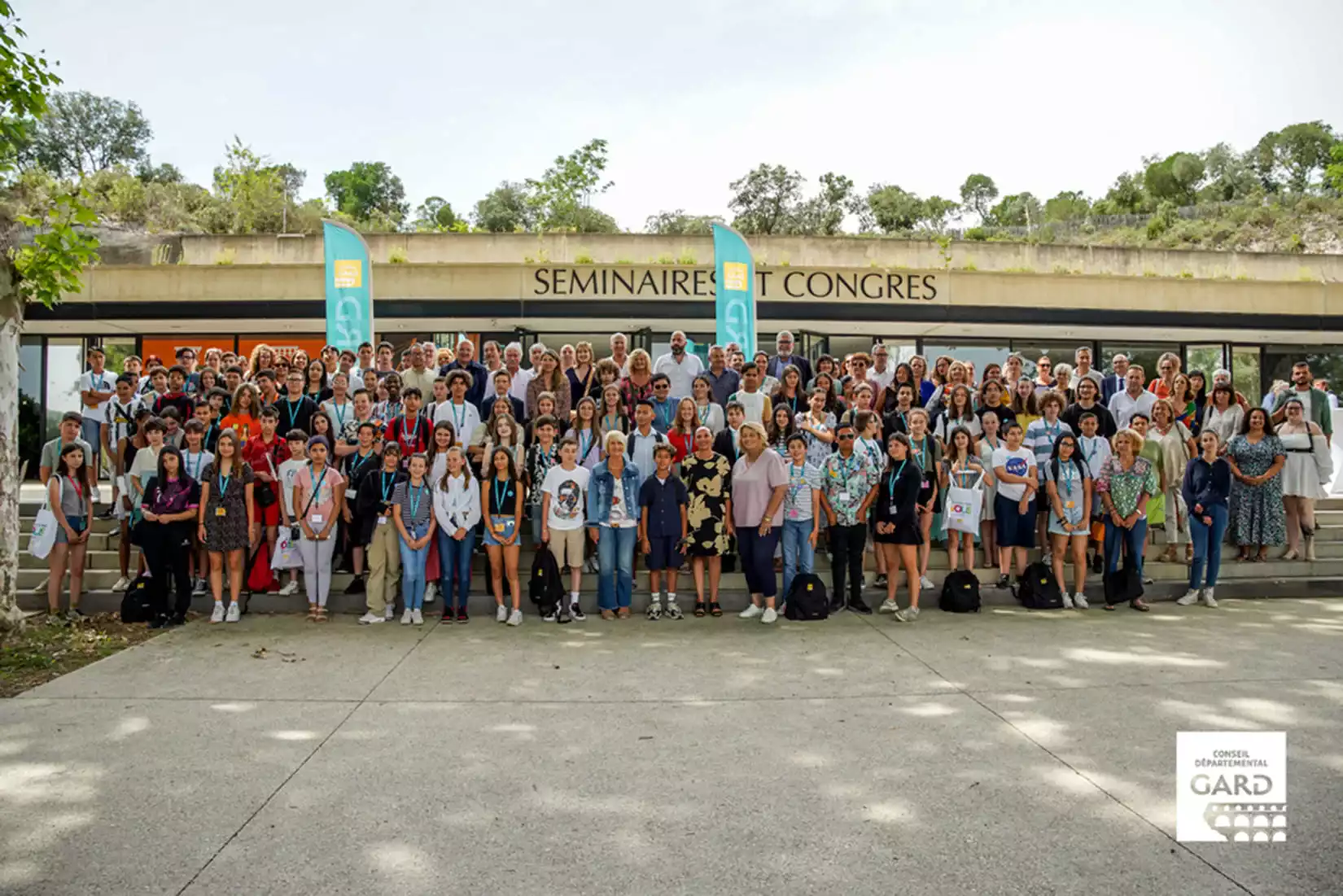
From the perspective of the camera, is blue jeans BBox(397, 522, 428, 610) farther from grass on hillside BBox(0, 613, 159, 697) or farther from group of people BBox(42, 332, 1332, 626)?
grass on hillside BBox(0, 613, 159, 697)

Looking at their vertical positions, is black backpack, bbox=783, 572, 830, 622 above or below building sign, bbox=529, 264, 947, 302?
below

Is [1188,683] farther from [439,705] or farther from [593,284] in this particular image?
[593,284]

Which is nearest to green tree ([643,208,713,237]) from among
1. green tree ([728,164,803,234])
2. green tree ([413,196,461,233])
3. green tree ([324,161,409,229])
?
green tree ([728,164,803,234])

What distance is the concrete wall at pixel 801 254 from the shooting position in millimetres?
18625

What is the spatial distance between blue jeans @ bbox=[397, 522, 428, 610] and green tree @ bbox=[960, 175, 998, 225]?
4230 inches

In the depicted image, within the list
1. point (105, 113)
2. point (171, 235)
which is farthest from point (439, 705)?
point (105, 113)

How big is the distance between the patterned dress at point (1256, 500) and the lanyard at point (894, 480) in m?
4.17

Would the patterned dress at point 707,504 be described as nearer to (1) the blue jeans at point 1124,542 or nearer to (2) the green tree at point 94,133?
(1) the blue jeans at point 1124,542

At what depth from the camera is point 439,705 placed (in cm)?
554

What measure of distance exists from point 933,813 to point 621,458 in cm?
485

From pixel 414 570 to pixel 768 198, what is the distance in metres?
49.2

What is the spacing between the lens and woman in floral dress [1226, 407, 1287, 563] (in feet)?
31.2

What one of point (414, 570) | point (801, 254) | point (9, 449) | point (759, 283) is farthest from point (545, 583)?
point (801, 254)

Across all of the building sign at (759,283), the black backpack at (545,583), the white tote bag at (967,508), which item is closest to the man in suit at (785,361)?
the white tote bag at (967,508)
